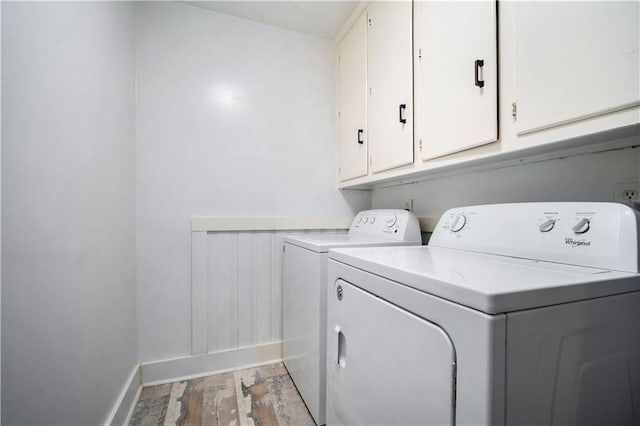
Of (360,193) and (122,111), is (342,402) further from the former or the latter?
(122,111)

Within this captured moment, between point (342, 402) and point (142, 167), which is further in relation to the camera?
point (142, 167)

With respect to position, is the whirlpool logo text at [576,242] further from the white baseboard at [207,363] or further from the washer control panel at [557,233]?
the white baseboard at [207,363]

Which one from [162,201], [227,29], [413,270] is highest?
[227,29]

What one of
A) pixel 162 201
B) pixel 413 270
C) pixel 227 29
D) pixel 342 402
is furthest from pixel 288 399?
pixel 227 29

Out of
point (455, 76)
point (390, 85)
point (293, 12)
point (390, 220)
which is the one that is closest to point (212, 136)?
point (293, 12)

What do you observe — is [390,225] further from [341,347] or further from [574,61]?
[574,61]

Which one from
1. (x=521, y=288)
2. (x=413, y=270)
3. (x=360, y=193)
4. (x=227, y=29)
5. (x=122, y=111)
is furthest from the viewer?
(x=360, y=193)

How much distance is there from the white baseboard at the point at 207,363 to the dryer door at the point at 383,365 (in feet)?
2.94

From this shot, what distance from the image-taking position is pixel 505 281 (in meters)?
0.55

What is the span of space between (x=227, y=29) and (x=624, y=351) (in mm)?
2431

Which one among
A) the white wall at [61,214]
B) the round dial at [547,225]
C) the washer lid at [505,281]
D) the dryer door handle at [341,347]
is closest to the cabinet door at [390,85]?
the round dial at [547,225]

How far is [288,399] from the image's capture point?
1507 millimetres

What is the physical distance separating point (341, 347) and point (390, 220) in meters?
0.89

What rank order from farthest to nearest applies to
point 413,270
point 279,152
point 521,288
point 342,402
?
point 279,152
point 342,402
point 413,270
point 521,288
